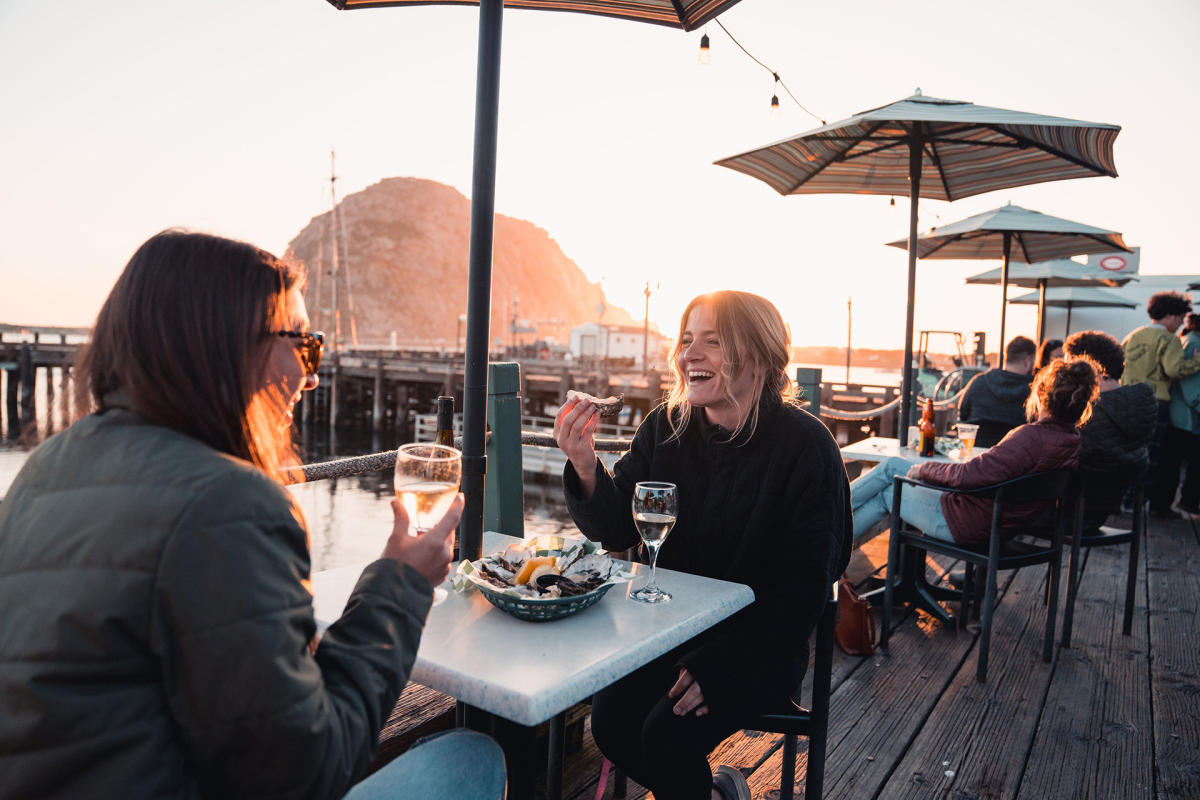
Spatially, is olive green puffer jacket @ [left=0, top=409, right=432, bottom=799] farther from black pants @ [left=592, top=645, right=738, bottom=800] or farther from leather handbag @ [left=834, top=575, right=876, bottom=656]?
leather handbag @ [left=834, top=575, right=876, bottom=656]

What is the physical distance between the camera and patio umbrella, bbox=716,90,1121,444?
3.79 m

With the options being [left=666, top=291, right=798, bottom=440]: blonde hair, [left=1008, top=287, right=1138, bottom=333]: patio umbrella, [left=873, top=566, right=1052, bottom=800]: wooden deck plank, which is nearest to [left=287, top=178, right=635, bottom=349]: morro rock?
[left=1008, top=287, right=1138, bottom=333]: patio umbrella

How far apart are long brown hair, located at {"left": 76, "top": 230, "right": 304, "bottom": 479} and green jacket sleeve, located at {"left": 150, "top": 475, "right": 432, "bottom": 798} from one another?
0.53 ft

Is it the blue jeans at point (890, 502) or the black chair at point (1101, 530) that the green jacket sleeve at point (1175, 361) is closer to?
the black chair at point (1101, 530)

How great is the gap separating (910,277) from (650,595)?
13.1 feet

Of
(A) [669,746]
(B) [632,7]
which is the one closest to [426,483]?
(A) [669,746]

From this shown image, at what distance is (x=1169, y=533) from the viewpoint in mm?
5723

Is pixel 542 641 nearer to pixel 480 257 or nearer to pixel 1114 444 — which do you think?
pixel 480 257

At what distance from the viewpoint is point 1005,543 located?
3.21 meters

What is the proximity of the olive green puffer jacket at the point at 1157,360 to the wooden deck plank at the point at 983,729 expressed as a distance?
363 centimetres

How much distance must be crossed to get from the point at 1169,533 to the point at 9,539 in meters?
7.28

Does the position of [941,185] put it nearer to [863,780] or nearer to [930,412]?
[930,412]

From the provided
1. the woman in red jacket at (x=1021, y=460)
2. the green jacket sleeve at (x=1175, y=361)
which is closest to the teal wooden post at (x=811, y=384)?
the woman in red jacket at (x=1021, y=460)

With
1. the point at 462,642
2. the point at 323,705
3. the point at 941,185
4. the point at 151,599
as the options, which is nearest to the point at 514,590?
the point at 462,642
